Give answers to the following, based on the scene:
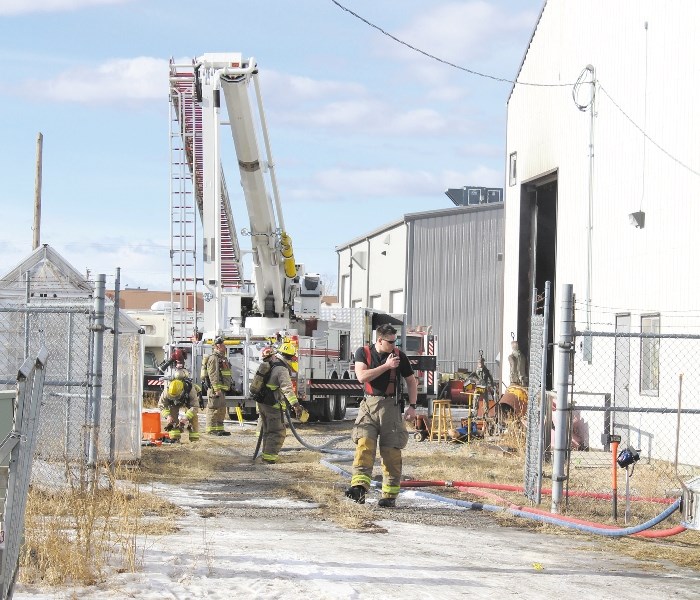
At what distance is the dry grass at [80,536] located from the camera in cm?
702

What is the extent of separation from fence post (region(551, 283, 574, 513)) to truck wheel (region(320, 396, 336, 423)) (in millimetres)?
14399

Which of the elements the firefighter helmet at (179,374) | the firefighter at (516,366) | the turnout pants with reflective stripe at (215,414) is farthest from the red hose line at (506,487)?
the firefighter at (516,366)

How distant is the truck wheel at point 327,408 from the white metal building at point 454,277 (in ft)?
51.4

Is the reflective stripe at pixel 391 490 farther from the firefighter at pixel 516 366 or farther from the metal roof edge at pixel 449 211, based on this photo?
the metal roof edge at pixel 449 211

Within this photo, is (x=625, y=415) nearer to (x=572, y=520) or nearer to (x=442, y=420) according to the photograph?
(x=442, y=420)

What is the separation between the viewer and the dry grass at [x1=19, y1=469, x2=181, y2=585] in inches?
276

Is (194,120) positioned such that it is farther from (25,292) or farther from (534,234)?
(25,292)

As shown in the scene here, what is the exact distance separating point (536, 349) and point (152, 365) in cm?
2165

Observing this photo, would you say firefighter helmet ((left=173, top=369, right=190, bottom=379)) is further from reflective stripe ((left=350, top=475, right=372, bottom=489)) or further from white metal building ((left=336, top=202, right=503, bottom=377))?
white metal building ((left=336, top=202, right=503, bottom=377))

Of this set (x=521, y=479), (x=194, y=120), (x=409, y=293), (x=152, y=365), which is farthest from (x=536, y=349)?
(x=409, y=293)

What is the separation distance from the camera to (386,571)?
7.62m

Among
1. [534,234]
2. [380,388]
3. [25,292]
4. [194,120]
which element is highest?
[194,120]

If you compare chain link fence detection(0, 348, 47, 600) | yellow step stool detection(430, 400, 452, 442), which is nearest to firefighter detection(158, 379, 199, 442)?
yellow step stool detection(430, 400, 452, 442)

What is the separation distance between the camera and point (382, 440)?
11.5m
